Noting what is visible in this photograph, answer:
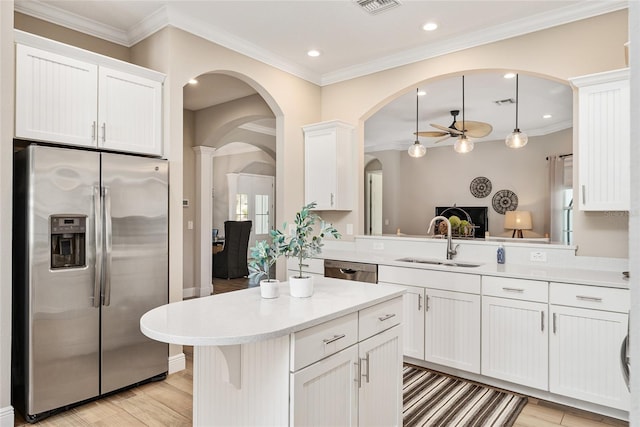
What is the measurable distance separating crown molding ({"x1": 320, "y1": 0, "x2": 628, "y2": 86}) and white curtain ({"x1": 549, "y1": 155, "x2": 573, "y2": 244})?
15.2ft

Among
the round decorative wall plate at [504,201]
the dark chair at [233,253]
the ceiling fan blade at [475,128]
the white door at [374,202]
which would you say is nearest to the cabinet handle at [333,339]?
the ceiling fan blade at [475,128]

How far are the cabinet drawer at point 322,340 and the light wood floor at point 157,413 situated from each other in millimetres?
1356

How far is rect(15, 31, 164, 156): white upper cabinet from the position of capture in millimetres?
2621

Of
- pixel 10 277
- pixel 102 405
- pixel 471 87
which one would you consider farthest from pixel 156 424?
pixel 471 87

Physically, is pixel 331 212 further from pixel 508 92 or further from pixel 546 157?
pixel 546 157

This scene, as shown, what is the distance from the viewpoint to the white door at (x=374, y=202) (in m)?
9.80

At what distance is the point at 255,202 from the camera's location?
10.2 metres

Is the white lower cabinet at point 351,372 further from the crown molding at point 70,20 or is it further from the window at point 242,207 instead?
the window at point 242,207

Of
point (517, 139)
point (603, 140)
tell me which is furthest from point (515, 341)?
point (517, 139)

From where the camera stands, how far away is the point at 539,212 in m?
7.92

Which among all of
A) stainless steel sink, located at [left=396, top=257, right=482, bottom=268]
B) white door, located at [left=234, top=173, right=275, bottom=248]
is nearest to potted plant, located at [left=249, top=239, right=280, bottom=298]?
stainless steel sink, located at [left=396, top=257, right=482, bottom=268]

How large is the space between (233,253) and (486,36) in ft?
18.2

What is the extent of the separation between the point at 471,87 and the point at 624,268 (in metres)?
3.20

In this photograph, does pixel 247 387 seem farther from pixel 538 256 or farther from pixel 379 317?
pixel 538 256
